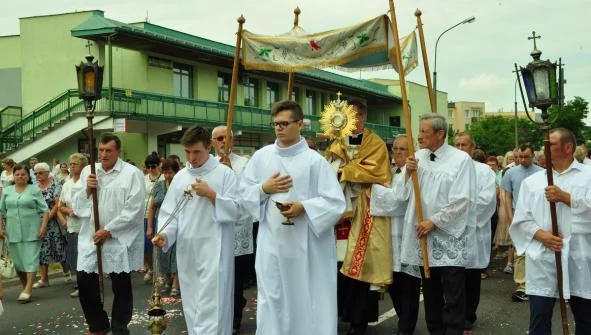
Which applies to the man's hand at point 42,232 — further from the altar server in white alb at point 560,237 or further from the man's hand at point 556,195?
the man's hand at point 556,195

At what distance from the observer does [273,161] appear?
5.67m

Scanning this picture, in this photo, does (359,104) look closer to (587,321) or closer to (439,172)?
(439,172)

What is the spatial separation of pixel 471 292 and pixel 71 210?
5.54 m

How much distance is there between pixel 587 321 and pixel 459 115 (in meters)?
123

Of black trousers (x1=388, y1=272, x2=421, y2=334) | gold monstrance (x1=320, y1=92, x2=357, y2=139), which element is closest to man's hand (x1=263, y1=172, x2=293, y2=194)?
gold monstrance (x1=320, y1=92, x2=357, y2=139)

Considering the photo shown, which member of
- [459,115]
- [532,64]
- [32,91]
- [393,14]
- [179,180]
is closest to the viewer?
[532,64]

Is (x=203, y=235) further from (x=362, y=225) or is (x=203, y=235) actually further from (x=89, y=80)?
(x=89, y=80)

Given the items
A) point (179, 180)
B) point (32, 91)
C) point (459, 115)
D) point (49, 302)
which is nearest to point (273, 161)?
point (179, 180)

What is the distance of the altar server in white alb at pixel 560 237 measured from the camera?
5.20 metres

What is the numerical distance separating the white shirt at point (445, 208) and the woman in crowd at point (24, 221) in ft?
18.6

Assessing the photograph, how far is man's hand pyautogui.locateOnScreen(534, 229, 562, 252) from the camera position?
16.8 feet

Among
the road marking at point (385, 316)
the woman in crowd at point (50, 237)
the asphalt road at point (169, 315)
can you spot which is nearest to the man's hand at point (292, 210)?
the asphalt road at point (169, 315)

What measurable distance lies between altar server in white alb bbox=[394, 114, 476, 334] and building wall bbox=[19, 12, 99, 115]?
2445cm

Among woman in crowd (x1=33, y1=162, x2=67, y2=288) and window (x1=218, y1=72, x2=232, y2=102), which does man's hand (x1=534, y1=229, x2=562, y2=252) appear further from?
window (x1=218, y1=72, x2=232, y2=102)
